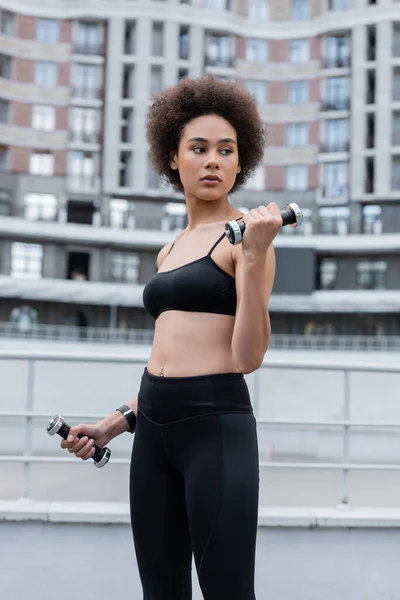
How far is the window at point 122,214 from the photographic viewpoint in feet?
124

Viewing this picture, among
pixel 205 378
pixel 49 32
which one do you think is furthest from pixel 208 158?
pixel 49 32

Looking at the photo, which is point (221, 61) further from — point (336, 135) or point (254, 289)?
point (254, 289)

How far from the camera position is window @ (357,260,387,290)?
37406mm

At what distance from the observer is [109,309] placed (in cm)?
3769

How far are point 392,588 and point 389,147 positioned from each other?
118ft

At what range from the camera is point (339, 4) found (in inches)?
1563

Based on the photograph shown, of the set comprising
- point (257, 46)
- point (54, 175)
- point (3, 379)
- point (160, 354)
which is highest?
point (257, 46)

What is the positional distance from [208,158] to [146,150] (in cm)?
3667

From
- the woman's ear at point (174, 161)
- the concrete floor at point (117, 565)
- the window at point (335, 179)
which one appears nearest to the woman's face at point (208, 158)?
the woman's ear at point (174, 161)

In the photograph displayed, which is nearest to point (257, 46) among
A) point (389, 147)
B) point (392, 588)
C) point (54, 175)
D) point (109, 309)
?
point (389, 147)

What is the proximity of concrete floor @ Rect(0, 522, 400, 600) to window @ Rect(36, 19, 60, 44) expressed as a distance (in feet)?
129

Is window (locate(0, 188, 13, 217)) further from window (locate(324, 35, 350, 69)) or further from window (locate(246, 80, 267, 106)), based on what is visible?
window (locate(324, 35, 350, 69))

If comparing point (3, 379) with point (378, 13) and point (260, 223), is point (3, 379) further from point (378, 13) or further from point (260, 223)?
point (378, 13)

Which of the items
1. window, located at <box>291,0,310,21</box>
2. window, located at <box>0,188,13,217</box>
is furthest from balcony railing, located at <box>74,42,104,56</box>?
window, located at <box>291,0,310,21</box>
